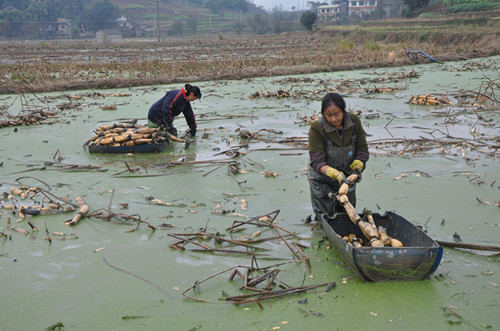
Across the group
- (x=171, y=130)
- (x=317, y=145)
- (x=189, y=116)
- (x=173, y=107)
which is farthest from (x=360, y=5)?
(x=317, y=145)

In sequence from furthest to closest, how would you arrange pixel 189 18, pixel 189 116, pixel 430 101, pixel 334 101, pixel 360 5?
1. pixel 360 5
2. pixel 189 18
3. pixel 430 101
4. pixel 189 116
5. pixel 334 101

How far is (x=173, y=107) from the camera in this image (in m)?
7.05

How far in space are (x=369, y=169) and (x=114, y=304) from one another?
356cm

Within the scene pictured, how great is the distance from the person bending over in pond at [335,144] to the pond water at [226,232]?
560 mm

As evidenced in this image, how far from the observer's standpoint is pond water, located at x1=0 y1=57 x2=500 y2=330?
8.96 feet

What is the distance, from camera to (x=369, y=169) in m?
5.52

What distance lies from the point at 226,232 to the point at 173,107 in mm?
3604

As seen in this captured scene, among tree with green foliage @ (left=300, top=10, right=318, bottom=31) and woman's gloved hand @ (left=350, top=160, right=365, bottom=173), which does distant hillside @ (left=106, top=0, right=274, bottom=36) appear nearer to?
tree with green foliage @ (left=300, top=10, right=318, bottom=31)

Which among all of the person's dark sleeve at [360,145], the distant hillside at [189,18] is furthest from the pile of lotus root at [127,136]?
the distant hillside at [189,18]

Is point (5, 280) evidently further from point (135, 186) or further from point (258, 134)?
point (258, 134)

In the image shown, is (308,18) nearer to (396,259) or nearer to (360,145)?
(360,145)

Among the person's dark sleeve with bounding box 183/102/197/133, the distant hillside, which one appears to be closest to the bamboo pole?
the person's dark sleeve with bounding box 183/102/197/133

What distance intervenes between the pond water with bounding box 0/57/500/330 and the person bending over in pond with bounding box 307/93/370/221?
56 cm

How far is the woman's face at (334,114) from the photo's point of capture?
3.41m
